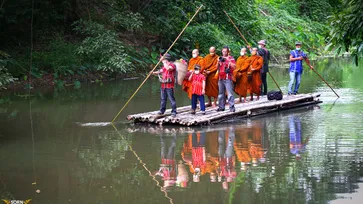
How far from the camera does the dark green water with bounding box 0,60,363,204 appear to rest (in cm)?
904

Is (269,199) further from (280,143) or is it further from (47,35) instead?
(47,35)

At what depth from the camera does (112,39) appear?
2491 cm

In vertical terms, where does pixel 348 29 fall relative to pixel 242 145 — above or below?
above

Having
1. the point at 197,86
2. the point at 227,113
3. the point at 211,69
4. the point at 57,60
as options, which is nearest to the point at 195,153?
the point at 227,113

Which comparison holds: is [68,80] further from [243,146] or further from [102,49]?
[243,146]

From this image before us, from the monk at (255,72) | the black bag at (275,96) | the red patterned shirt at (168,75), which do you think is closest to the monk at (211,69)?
the red patterned shirt at (168,75)

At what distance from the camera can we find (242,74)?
17.8m

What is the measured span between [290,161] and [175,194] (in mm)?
2712

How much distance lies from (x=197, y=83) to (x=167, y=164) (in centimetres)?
484

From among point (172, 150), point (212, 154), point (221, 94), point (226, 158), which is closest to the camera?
point (226, 158)

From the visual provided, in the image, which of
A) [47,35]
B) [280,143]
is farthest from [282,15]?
[280,143]

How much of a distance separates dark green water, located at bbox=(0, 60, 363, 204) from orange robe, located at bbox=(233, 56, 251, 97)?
136 cm

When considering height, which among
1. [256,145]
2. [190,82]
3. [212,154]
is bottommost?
[212,154]

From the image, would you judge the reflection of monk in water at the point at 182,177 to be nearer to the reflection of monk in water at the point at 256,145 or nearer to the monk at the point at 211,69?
the reflection of monk in water at the point at 256,145
